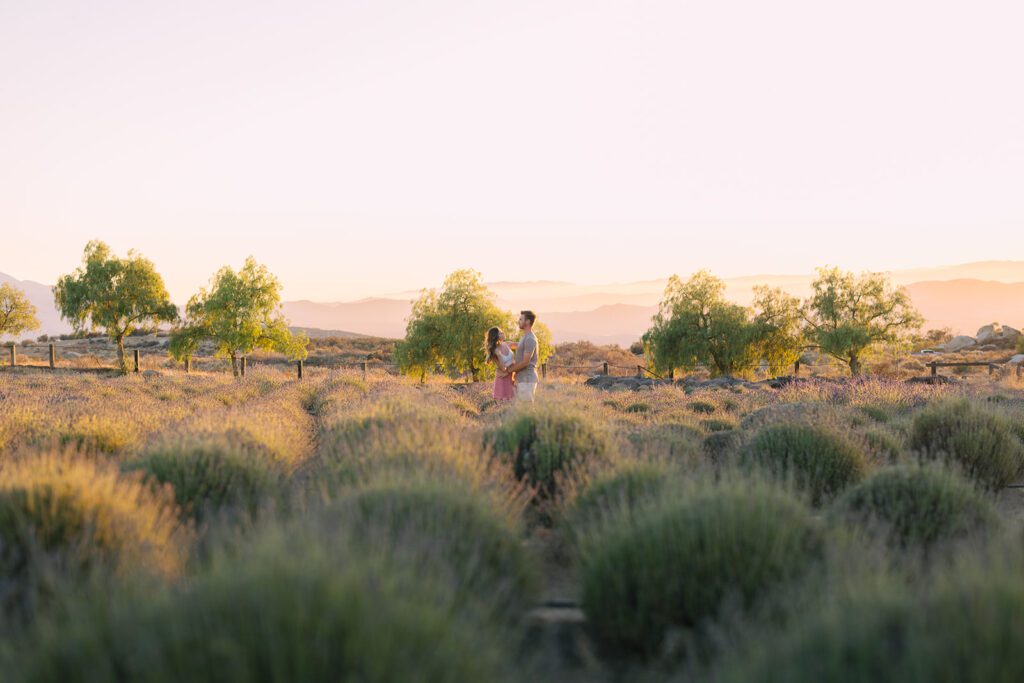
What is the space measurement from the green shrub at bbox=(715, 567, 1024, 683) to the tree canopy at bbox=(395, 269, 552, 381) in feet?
98.7

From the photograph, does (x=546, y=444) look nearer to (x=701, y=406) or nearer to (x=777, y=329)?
(x=701, y=406)

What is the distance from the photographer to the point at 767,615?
12.4ft

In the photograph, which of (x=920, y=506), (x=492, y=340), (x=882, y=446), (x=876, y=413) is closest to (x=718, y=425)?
(x=876, y=413)

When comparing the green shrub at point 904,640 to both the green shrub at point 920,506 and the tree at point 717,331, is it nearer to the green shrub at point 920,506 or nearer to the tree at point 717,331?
the green shrub at point 920,506

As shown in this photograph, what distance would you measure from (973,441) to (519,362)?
6.64 metres

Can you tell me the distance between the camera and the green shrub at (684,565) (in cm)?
435

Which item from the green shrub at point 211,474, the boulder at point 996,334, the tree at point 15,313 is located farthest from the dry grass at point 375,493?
the boulder at point 996,334

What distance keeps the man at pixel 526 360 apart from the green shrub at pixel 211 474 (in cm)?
517

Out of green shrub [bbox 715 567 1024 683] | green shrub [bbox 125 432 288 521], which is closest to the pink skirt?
green shrub [bbox 125 432 288 521]

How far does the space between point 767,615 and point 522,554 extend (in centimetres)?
178

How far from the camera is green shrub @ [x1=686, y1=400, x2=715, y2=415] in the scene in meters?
17.6

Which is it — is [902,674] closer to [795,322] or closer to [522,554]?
[522,554]

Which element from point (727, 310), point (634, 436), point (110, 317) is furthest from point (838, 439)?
point (110, 317)

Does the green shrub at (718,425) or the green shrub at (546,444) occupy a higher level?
the green shrub at (546,444)
